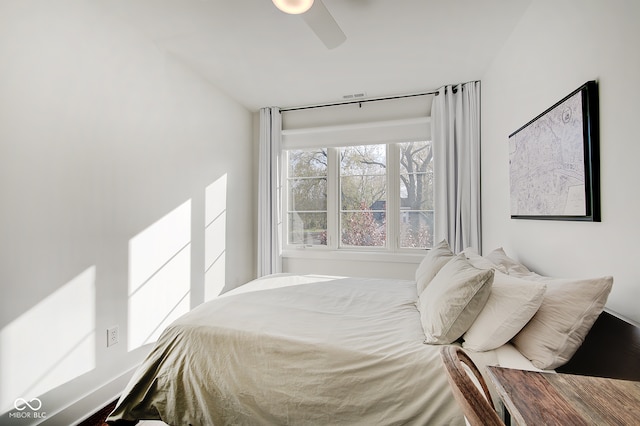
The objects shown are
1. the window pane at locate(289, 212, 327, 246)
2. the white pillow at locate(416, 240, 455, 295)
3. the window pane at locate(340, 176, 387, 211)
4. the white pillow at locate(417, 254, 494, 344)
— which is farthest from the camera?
the window pane at locate(289, 212, 327, 246)

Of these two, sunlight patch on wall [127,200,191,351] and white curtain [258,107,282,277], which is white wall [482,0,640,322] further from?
sunlight patch on wall [127,200,191,351]

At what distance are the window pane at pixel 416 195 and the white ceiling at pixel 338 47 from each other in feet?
2.38

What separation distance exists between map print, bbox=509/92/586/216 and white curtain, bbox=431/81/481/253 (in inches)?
33.8

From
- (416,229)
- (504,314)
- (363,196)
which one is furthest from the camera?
(363,196)

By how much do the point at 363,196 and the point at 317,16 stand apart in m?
2.30

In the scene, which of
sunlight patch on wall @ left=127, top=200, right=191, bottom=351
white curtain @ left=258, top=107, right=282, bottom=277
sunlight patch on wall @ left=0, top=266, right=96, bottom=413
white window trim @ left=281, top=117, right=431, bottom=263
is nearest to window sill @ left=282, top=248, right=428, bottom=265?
white window trim @ left=281, top=117, right=431, bottom=263

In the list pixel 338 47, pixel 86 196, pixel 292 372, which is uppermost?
pixel 338 47

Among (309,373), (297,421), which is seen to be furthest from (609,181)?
(297,421)

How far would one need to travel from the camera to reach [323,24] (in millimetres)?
1740

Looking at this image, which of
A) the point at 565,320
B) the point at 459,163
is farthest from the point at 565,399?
the point at 459,163

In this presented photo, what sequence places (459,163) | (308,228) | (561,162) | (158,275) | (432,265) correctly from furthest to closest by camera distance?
(308,228)
(459,163)
(158,275)
(432,265)
(561,162)

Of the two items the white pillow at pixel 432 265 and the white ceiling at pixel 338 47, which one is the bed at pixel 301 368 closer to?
the white pillow at pixel 432 265

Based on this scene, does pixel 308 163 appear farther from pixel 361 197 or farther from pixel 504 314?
pixel 504 314

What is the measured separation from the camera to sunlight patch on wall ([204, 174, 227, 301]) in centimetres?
305
